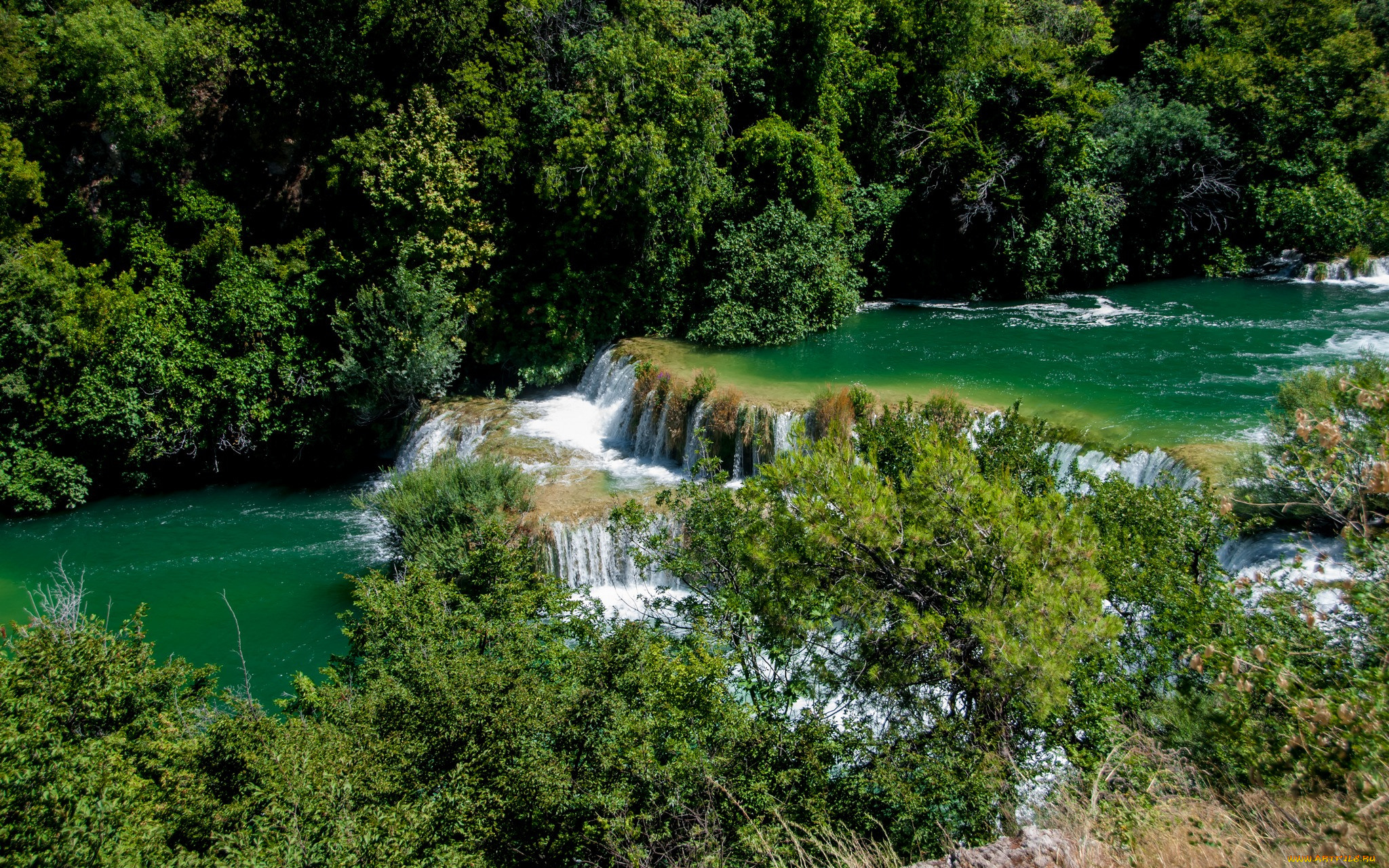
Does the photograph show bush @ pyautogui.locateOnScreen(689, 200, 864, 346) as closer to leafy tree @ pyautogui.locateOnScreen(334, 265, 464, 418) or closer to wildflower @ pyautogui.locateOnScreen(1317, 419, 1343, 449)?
leafy tree @ pyautogui.locateOnScreen(334, 265, 464, 418)

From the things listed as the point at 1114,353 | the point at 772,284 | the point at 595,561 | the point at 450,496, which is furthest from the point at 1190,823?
the point at 772,284

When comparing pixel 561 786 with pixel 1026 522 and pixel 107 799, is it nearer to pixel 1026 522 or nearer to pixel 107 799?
pixel 107 799

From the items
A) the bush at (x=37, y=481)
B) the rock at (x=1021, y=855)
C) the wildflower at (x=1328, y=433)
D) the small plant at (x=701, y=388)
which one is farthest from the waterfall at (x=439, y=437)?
the wildflower at (x=1328, y=433)

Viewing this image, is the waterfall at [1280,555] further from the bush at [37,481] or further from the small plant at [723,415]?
the bush at [37,481]

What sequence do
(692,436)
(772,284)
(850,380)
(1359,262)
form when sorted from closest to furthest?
(692,436), (850,380), (772,284), (1359,262)

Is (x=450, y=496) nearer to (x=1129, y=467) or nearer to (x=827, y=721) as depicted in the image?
(x=827, y=721)

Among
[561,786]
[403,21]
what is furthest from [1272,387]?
[403,21]
